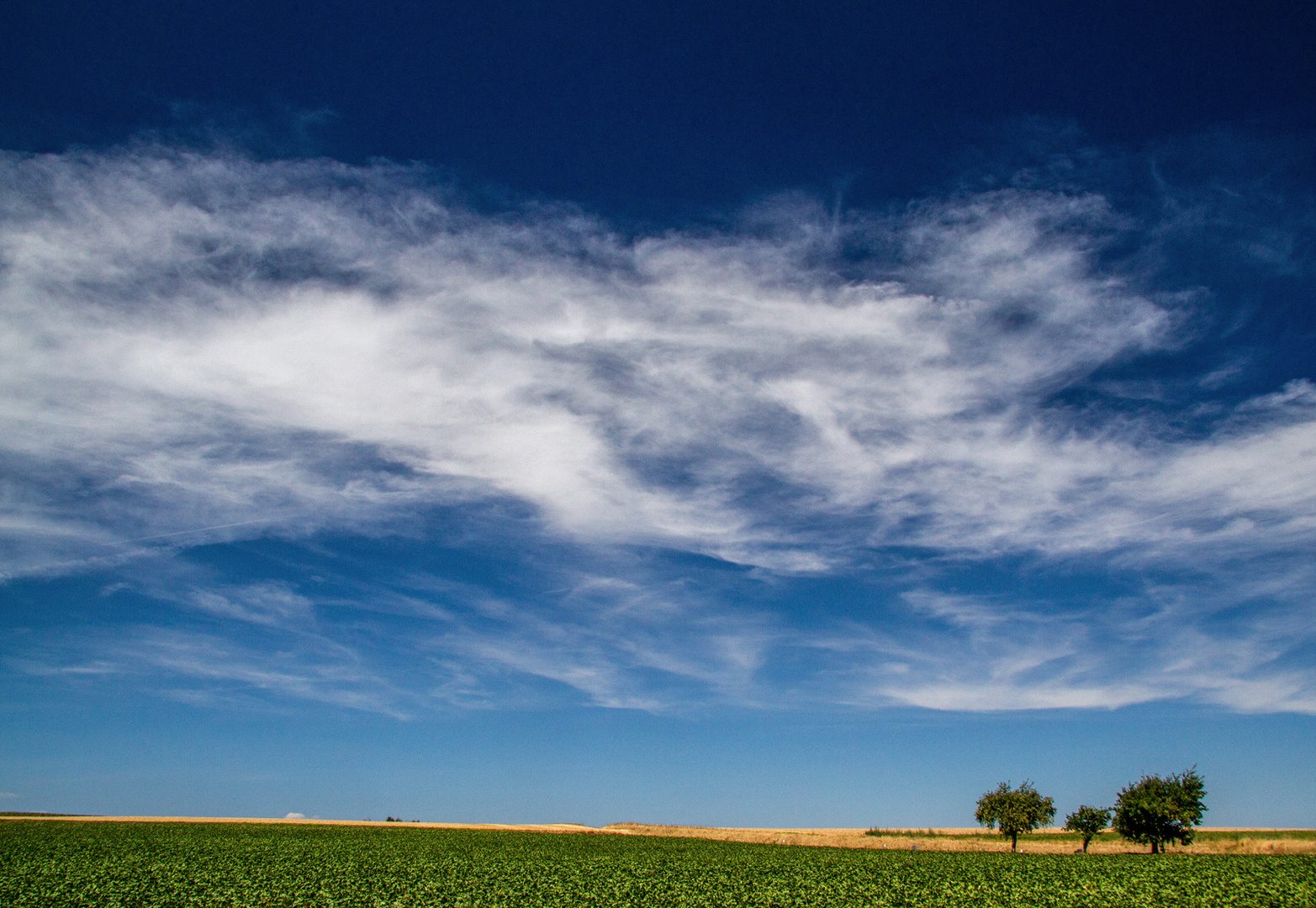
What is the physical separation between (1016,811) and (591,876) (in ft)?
213

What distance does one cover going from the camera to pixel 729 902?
38.1 metres

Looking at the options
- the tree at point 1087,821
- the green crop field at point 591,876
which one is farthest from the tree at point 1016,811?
the green crop field at point 591,876

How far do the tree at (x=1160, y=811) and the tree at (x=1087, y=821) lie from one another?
6.34 meters

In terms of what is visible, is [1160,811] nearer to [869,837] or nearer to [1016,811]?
A: [1016,811]

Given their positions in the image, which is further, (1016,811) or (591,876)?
(1016,811)

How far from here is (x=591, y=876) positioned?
46781 millimetres

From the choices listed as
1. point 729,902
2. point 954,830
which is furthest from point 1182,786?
point 729,902

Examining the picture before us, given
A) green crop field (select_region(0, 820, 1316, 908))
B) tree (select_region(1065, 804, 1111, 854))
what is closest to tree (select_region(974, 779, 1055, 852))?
tree (select_region(1065, 804, 1111, 854))

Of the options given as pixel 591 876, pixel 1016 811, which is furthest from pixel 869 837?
pixel 591 876

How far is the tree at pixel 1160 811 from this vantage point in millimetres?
72938

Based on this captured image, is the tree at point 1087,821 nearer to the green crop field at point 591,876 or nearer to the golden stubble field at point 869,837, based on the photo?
the golden stubble field at point 869,837

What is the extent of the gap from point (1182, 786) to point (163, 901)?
9094 cm

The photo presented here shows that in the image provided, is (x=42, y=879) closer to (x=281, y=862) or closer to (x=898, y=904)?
(x=281, y=862)

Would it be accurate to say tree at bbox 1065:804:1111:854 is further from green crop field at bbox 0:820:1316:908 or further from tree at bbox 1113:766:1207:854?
green crop field at bbox 0:820:1316:908
